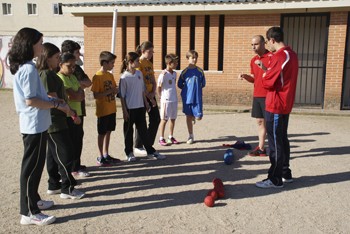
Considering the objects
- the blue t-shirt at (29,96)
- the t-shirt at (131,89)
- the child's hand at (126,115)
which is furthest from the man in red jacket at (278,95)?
the blue t-shirt at (29,96)

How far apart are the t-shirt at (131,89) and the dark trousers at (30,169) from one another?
2155mm

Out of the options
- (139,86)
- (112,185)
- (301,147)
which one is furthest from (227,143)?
(112,185)

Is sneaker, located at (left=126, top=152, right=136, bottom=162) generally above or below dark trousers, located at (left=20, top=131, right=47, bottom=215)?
below

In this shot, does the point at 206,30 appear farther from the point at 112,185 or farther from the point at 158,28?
the point at 112,185

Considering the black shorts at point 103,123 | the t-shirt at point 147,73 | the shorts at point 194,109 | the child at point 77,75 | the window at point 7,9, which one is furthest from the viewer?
the window at point 7,9

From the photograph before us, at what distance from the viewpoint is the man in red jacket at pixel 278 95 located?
3.91 metres

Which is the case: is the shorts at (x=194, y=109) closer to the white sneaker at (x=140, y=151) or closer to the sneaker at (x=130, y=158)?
the white sneaker at (x=140, y=151)

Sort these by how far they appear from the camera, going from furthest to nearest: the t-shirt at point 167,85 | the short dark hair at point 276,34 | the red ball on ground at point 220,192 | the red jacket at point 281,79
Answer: the t-shirt at point 167,85, the short dark hair at point 276,34, the red jacket at point 281,79, the red ball on ground at point 220,192

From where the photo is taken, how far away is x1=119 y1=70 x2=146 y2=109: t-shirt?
5180 millimetres

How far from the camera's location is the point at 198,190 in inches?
161

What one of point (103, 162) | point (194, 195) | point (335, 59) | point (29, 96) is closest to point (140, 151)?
point (103, 162)

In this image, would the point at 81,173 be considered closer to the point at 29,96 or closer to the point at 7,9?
the point at 29,96

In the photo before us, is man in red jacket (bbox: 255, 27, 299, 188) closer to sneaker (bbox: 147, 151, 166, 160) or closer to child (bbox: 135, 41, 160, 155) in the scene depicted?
sneaker (bbox: 147, 151, 166, 160)

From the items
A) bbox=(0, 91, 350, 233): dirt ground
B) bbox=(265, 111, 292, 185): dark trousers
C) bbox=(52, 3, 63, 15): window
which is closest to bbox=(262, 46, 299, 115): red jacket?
bbox=(265, 111, 292, 185): dark trousers
